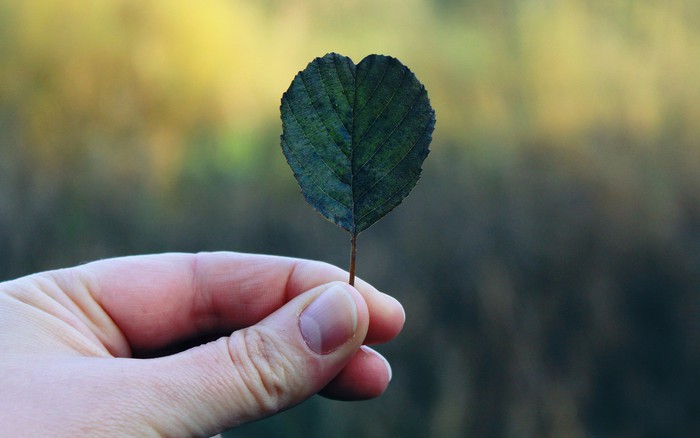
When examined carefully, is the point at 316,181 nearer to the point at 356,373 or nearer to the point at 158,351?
the point at 356,373

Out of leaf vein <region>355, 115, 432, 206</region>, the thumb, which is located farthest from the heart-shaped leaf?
the thumb

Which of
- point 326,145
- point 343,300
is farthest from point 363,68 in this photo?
point 343,300

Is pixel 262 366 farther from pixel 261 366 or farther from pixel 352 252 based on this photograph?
pixel 352 252

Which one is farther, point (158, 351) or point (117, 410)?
point (158, 351)

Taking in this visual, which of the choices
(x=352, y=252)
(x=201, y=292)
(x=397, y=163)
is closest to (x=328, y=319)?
(x=352, y=252)

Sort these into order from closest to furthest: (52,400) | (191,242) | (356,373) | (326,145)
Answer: (52,400) < (326,145) < (356,373) < (191,242)

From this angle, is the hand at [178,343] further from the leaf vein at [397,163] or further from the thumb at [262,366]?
the leaf vein at [397,163]

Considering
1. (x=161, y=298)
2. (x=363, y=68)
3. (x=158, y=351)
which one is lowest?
(x=158, y=351)
